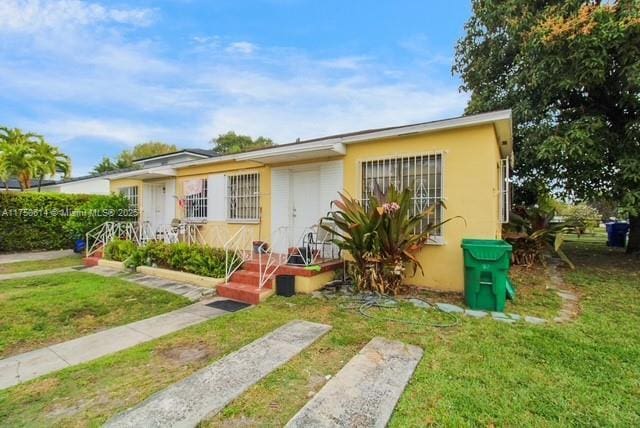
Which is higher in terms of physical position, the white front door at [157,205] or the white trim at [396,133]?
the white trim at [396,133]

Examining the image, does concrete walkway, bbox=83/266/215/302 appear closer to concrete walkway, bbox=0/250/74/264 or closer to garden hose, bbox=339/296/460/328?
garden hose, bbox=339/296/460/328

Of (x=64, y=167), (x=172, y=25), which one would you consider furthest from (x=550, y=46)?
(x=64, y=167)

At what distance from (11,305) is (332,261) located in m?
5.59

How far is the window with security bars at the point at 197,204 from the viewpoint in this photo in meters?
9.81

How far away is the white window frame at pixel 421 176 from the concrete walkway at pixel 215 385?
136 inches

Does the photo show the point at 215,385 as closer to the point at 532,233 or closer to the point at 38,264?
the point at 532,233

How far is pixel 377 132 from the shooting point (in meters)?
6.37

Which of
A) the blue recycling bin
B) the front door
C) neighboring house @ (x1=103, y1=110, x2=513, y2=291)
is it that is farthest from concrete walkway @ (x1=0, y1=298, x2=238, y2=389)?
the blue recycling bin

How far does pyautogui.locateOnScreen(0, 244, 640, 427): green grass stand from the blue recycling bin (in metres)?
11.6

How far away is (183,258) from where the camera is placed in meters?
7.29

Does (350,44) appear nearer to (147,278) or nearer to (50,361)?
(147,278)

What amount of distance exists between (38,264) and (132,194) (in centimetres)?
404

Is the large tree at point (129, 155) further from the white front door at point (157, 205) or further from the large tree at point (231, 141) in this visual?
the white front door at point (157, 205)

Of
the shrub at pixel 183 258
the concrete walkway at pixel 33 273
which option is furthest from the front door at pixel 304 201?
the concrete walkway at pixel 33 273
